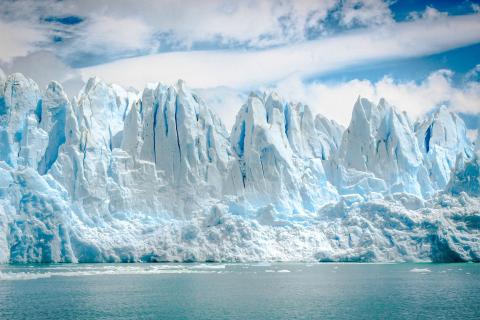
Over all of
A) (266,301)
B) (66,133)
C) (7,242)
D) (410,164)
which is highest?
(66,133)

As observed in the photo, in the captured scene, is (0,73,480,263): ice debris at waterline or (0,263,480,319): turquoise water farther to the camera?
(0,73,480,263): ice debris at waterline

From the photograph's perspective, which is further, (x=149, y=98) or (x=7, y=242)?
(x=149, y=98)

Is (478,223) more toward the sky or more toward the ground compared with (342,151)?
more toward the ground

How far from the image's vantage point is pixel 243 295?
31.7 m

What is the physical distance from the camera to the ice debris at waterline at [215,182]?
53.6m

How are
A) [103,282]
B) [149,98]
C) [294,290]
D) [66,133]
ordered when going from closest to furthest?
[294,290]
[103,282]
[66,133]
[149,98]

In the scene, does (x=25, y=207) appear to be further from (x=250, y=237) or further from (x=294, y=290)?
(x=294, y=290)

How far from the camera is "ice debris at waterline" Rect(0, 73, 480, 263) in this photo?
176 ft

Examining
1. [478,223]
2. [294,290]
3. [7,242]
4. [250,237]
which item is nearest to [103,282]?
[294,290]

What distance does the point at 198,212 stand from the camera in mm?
64562

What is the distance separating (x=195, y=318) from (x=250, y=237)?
3491 cm

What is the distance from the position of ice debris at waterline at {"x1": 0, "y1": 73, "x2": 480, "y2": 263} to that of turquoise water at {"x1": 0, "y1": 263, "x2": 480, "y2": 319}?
10076 millimetres

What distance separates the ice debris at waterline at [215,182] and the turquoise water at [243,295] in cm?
1008

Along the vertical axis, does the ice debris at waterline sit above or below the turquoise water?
above
